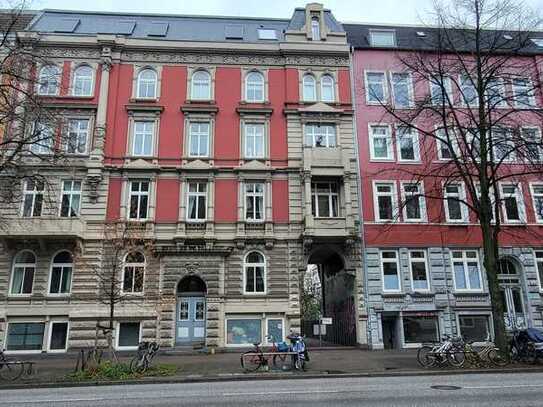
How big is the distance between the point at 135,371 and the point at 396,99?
68.1 feet

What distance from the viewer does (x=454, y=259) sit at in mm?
23922

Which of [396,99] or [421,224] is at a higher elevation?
[396,99]

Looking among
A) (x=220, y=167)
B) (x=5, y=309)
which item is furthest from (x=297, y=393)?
(x=5, y=309)

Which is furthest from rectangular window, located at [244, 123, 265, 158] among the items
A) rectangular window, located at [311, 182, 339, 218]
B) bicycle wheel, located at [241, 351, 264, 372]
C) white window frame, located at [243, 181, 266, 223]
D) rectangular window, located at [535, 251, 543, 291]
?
rectangular window, located at [535, 251, 543, 291]

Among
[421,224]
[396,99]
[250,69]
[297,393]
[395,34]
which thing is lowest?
[297,393]

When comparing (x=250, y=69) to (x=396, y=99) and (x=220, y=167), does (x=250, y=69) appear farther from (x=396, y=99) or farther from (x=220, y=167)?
(x=396, y=99)

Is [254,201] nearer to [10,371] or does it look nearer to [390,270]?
[390,270]

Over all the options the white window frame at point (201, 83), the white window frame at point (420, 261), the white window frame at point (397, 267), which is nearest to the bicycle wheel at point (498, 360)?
the white window frame at point (420, 261)

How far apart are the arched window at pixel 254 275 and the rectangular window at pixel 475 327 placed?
1063 centimetres

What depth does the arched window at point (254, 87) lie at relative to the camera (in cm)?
2625

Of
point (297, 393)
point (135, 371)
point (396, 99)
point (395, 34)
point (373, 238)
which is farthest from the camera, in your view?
point (395, 34)

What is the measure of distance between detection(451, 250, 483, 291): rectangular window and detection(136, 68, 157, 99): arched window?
19523 mm

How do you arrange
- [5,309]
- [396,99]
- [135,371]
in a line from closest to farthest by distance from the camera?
[135,371]
[5,309]
[396,99]

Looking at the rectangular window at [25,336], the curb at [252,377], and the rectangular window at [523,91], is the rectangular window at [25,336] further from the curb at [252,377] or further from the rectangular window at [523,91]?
the rectangular window at [523,91]
